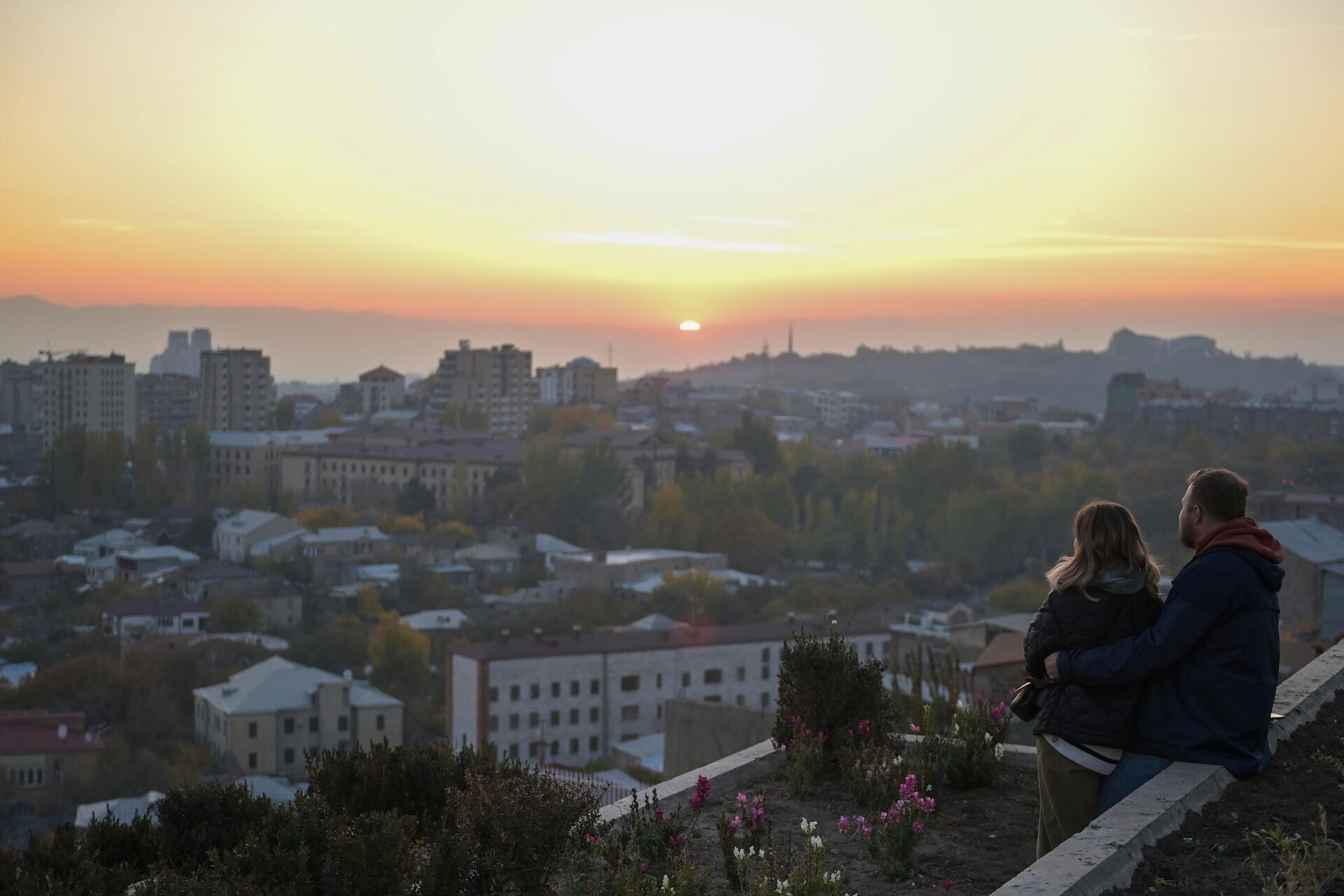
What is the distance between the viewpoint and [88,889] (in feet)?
11.3

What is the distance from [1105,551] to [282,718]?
87.0 feet

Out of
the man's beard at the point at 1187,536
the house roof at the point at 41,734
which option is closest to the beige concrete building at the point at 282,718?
the house roof at the point at 41,734

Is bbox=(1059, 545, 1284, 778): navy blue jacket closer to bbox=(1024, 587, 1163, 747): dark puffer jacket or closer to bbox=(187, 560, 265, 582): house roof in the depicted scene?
bbox=(1024, 587, 1163, 747): dark puffer jacket

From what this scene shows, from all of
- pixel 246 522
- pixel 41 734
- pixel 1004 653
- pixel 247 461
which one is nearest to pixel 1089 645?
pixel 1004 653

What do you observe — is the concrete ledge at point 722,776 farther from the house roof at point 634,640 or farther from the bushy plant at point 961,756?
the house roof at point 634,640

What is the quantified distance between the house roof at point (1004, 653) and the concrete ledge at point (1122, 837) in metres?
7.78

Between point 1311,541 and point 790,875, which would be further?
point 1311,541

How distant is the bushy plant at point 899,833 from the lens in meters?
3.36

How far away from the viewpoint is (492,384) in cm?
9825

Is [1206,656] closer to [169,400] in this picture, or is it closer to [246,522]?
[246,522]

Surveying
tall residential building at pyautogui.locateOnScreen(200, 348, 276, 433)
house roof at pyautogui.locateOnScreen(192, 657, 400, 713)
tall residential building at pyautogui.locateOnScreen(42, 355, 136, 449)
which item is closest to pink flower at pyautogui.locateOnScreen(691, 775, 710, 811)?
house roof at pyautogui.locateOnScreen(192, 657, 400, 713)

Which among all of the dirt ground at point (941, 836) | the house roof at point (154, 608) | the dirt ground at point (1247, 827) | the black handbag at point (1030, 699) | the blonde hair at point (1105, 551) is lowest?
the house roof at point (154, 608)

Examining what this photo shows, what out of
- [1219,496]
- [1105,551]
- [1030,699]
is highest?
[1219,496]

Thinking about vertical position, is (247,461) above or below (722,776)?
below
